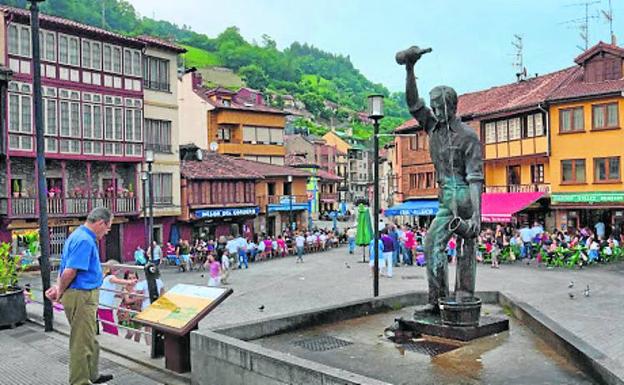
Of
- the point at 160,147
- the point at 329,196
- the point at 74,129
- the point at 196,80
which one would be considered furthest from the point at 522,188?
the point at 329,196

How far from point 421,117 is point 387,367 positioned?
342cm

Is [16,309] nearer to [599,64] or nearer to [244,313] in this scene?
[244,313]

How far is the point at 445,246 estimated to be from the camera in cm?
835

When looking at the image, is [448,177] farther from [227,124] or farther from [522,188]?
[227,124]

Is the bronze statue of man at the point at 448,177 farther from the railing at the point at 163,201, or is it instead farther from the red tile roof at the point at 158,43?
the railing at the point at 163,201

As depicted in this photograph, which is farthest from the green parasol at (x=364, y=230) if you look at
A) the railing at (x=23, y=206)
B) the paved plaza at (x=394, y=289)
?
the railing at (x=23, y=206)

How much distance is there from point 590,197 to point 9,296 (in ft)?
106

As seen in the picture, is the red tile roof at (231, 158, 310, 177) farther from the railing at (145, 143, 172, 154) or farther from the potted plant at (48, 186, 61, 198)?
the potted plant at (48, 186, 61, 198)

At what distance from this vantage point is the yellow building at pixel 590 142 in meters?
34.5

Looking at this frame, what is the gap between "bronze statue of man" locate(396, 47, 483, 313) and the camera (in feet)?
26.8

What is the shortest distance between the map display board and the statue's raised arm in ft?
11.4

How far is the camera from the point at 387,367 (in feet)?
22.4

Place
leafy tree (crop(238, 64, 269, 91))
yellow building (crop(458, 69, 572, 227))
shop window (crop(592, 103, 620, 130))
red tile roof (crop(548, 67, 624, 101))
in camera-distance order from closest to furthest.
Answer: red tile roof (crop(548, 67, 624, 101)) < shop window (crop(592, 103, 620, 130)) < yellow building (crop(458, 69, 572, 227)) < leafy tree (crop(238, 64, 269, 91))

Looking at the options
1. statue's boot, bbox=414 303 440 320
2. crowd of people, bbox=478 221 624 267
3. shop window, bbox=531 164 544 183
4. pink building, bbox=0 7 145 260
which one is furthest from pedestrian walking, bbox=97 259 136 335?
shop window, bbox=531 164 544 183
